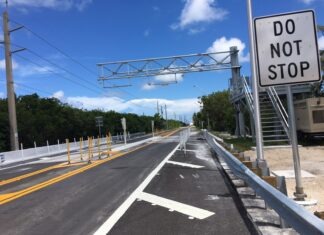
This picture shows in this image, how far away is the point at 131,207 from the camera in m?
9.52

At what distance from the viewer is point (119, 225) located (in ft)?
25.8

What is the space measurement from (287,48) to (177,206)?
388cm

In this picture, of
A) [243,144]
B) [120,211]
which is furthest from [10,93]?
[120,211]

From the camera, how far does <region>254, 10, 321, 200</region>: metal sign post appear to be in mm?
7797

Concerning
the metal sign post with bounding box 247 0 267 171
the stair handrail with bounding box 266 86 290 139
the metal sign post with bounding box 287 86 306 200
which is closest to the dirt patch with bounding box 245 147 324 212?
the metal sign post with bounding box 287 86 306 200

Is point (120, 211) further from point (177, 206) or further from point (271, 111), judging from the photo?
point (271, 111)

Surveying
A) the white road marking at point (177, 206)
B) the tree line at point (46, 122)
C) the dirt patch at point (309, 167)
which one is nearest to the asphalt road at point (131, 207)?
the white road marking at point (177, 206)

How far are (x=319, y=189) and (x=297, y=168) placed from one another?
2823mm

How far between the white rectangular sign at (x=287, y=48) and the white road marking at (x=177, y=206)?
264 centimetres

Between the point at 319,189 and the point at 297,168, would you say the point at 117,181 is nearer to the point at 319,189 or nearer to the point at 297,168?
the point at 319,189

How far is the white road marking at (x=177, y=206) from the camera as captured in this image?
851 centimetres

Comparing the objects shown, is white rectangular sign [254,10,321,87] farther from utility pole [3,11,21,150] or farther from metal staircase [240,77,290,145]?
utility pole [3,11,21,150]

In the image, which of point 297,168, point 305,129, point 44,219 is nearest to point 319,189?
point 297,168

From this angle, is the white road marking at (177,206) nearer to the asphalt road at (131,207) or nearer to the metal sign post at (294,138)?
the asphalt road at (131,207)
